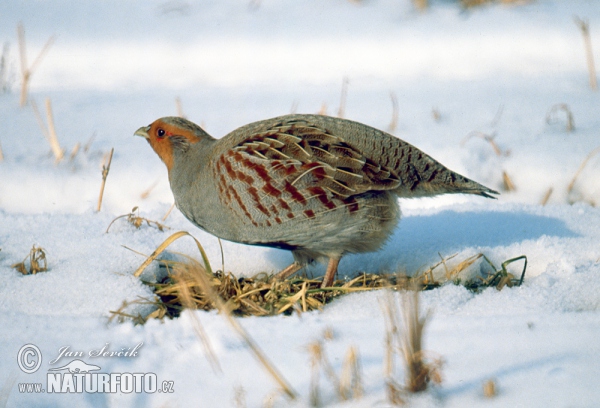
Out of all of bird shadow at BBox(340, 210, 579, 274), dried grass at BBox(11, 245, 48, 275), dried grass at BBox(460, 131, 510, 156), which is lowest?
bird shadow at BBox(340, 210, 579, 274)

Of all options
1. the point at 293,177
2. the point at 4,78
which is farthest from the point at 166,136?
the point at 4,78

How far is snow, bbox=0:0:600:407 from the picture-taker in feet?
5.81

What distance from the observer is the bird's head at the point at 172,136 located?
2906mm

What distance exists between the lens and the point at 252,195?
259 cm

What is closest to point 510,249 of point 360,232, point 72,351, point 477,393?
point 360,232

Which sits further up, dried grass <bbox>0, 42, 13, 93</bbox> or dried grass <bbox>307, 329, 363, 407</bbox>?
dried grass <bbox>0, 42, 13, 93</bbox>

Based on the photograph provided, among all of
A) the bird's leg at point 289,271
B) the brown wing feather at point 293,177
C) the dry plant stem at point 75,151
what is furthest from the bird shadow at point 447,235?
the dry plant stem at point 75,151

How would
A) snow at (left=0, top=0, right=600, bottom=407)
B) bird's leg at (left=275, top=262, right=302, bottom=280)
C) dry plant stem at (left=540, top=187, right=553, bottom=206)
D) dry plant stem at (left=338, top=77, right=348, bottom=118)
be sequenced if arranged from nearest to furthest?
snow at (left=0, top=0, right=600, bottom=407), bird's leg at (left=275, top=262, right=302, bottom=280), dry plant stem at (left=540, top=187, right=553, bottom=206), dry plant stem at (left=338, top=77, right=348, bottom=118)

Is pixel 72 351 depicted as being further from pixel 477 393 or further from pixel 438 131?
pixel 438 131

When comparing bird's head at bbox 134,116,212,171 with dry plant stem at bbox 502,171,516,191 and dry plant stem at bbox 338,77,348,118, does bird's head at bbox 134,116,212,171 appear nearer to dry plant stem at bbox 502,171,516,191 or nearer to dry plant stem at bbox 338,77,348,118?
dry plant stem at bbox 338,77,348,118

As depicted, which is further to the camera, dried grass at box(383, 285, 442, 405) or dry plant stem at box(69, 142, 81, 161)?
dry plant stem at box(69, 142, 81, 161)
